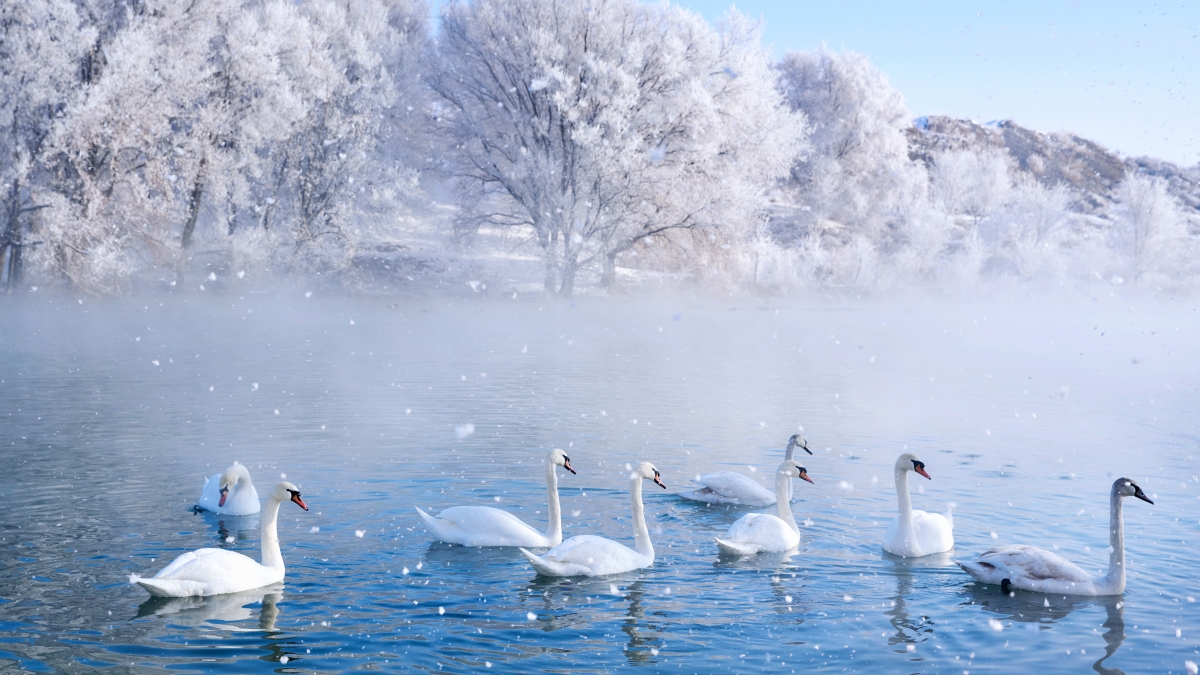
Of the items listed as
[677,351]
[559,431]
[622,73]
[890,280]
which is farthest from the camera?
[890,280]

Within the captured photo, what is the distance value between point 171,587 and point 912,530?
20.6 ft

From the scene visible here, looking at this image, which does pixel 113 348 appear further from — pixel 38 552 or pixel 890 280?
pixel 890 280

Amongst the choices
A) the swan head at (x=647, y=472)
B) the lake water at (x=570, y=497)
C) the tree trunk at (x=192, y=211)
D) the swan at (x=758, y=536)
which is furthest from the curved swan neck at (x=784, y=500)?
the tree trunk at (x=192, y=211)

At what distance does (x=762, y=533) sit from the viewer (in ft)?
30.5

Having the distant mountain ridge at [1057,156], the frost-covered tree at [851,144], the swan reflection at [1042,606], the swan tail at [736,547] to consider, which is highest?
the distant mountain ridge at [1057,156]

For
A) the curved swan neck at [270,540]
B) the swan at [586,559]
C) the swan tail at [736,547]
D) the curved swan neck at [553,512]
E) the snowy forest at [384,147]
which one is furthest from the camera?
the snowy forest at [384,147]

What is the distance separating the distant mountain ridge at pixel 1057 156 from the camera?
114 m

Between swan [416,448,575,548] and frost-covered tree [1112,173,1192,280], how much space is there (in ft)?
213

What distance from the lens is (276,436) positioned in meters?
14.8

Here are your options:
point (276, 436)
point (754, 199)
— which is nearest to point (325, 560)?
point (276, 436)

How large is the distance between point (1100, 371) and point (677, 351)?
35.8 ft

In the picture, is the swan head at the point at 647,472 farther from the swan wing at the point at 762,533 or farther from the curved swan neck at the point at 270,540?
the curved swan neck at the point at 270,540

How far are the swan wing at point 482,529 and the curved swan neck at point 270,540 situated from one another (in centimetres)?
140

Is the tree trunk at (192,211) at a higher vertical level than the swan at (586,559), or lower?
higher
